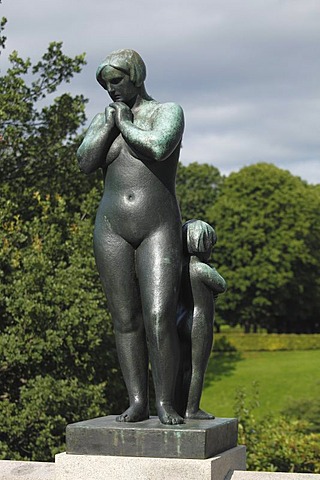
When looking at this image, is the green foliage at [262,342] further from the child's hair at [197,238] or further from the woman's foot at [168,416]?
the woman's foot at [168,416]

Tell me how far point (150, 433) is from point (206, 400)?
80.4 feet

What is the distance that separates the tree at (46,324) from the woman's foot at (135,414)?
7.74 m

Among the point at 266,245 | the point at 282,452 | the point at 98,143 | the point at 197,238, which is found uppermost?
the point at 266,245

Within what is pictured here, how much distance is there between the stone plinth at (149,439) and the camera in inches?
208

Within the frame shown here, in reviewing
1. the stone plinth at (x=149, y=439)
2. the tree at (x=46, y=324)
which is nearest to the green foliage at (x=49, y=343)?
the tree at (x=46, y=324)

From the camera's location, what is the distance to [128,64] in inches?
237

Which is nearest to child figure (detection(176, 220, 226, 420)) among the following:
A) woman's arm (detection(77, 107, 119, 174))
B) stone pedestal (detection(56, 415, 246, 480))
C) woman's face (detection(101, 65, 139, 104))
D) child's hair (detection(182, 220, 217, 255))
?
child's hair (detection(182, 220, 217, 255))

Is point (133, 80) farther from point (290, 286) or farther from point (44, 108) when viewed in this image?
point (290, 286)

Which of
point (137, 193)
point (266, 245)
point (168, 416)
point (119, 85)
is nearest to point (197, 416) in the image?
point (168, 416)

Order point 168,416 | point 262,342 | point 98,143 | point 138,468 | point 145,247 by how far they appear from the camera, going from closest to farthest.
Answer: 1. point 138,468
2. point 168,416
3. point 145,247
4. point 98,143
5. point 262,342

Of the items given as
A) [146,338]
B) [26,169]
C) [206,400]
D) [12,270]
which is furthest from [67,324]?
[206,400]

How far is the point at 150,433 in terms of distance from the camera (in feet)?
17.7

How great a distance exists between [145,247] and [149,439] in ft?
4.25

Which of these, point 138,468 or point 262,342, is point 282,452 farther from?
point 262,342
